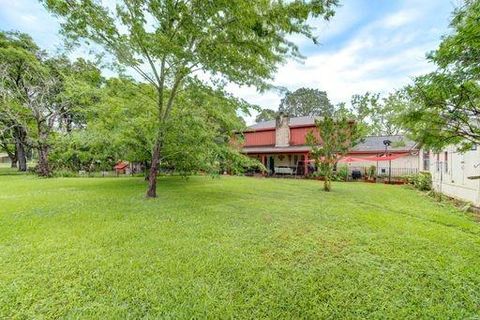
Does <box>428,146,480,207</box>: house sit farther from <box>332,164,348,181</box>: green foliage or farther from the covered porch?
the covered porch

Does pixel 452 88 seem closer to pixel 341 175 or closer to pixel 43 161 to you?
pixel 341 175

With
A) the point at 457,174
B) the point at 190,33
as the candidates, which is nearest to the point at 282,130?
the point at 457,174

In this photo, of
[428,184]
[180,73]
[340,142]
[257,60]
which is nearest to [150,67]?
[180,73]

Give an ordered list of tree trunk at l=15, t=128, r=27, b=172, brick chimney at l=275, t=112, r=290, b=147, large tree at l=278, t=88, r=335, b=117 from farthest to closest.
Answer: large tree at l=278, t=88, r=335, b=117, tree trunk at l=15, t=128, r=27, b=172, brick chimney at l=275, t=112, r=290, b=147

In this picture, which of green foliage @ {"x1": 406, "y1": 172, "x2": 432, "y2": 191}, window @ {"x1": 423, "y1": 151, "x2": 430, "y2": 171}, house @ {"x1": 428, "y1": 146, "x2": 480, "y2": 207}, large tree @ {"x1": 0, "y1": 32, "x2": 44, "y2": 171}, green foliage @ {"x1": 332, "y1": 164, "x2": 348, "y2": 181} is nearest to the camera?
house @ {"x1": 428, "y1": 146, "x2": 480, "y2": 207}

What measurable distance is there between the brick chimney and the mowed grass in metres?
16.6

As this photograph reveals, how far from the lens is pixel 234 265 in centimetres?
379

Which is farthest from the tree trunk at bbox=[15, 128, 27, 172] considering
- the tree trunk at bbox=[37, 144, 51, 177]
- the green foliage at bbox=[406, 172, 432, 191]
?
the green foliage at bbox=[406, 172, 432, 191]

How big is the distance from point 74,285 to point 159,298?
47.0 inches

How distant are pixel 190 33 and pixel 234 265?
6682 millimetres

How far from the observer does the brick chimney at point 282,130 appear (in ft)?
76.2

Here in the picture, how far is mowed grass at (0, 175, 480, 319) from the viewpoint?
2865 mm

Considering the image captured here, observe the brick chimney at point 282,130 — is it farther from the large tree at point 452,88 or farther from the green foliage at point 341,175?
the large tree at point 452,88

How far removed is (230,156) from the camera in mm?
9961
